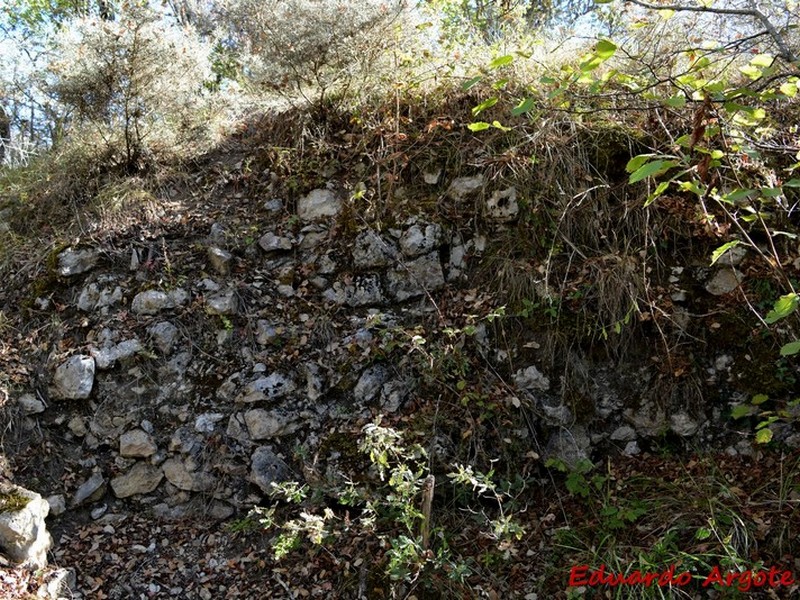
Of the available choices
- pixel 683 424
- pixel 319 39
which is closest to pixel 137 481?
pixel 683 424

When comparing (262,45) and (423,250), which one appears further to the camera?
(262,45)

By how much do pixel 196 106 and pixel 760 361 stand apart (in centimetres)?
444

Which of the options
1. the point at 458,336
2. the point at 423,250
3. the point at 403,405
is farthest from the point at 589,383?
the point at 423,250

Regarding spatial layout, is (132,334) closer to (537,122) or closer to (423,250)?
(423,250)

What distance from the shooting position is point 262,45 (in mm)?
4527

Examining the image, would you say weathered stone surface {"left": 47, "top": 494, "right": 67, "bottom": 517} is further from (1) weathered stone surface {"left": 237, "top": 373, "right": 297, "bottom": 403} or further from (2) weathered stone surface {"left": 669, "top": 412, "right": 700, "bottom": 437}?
(2) weathered stone surface {"left": 669, "top": 412, "right": 700, "bottom": 437}

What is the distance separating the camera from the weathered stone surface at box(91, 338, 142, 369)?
372 centimetres

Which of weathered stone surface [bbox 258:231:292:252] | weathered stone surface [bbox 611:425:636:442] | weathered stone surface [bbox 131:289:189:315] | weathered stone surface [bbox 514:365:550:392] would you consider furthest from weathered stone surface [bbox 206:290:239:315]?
weathered stone surface [bbox 611:425:636:442]

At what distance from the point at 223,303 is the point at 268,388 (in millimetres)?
→ 718

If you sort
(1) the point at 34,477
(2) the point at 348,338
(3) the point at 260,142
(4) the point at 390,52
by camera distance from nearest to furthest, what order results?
(1) the point at 34,477 → (2) the point at 348,338 → (4) the point at 390,52 → (3) the point at 260,142

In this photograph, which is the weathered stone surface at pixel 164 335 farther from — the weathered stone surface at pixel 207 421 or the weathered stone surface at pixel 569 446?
the weathered stone surface at pixel 569 446

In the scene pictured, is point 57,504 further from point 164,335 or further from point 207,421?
point 164,335

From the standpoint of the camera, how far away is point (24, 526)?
9.68ft

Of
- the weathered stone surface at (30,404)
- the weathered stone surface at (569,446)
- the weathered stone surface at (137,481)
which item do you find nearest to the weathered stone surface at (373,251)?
the weathered stone surface at (569,446)
